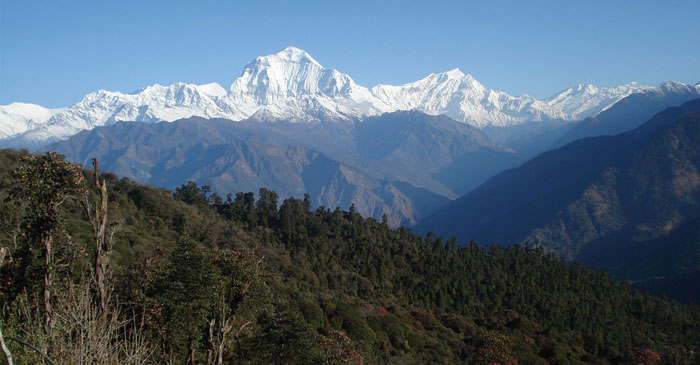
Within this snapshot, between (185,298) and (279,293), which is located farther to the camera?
(279,293)

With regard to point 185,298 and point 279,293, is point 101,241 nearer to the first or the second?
point 185,298

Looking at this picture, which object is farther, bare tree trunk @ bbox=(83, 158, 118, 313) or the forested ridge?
the forested ridge

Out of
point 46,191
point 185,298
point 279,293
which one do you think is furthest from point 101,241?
point 279,293

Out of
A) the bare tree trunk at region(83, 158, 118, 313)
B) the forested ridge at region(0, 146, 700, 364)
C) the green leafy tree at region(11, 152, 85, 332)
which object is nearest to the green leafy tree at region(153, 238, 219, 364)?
the forested ridge at region(0, 146, 700, 364)

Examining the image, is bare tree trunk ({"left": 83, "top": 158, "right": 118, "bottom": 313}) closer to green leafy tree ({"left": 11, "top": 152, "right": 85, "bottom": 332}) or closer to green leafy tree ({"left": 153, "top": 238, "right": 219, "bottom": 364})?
green leafy tree ({"left": 11, "top": 152, "right": 85, "bottom": 332})

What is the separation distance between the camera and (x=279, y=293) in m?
46.7

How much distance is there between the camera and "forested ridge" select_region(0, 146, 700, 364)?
2017 centimetres

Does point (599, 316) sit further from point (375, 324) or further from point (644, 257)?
point (644, 257)

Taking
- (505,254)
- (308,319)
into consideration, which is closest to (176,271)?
(308,319)

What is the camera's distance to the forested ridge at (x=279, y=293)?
20172mm

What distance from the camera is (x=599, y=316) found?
284ft

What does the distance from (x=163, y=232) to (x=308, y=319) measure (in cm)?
2588

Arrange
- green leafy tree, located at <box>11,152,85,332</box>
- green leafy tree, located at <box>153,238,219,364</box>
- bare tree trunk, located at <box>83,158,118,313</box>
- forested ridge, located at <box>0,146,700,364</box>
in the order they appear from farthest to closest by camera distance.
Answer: green leafy tree, located at <box>153,238,219,364</box>, green leafy tree, located at <box>11,152,85,332</box>, forested ridge, located at <box>0,146,700,364</box>, bare tree trunk, located at <box>83,158,118,313</box>

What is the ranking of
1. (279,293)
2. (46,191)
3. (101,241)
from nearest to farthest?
(101,241)
(46,191)
(279,293)
